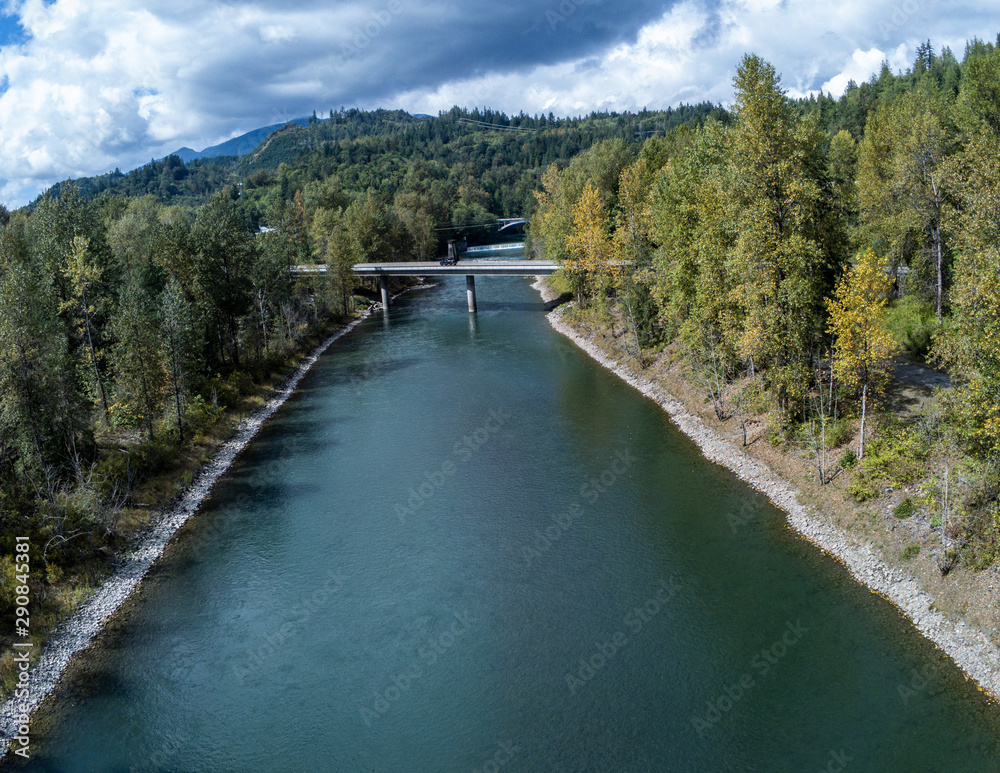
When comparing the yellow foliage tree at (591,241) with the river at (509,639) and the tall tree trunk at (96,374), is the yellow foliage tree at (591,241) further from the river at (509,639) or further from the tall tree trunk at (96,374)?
the tall tree trunk at (96,374)

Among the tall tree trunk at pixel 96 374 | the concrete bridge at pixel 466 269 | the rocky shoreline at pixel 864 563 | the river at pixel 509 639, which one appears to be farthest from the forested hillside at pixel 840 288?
the tall tree trunk at pixel 96 374

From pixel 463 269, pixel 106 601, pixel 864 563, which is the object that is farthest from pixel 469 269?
pixel 864 563

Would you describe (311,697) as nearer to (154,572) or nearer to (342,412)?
(154,572)

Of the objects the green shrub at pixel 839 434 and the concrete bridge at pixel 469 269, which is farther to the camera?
the concrete bridge at pixel 469 269

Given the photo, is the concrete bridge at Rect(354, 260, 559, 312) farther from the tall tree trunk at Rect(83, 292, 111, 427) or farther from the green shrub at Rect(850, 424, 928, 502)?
the green shrub at Rect(850, 424, 928, 502)

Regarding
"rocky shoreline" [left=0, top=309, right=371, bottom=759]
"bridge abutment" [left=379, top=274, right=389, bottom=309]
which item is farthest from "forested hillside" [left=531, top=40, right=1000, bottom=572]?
"bridge abutment" [left=379, top=274, right=389, bottom=309]

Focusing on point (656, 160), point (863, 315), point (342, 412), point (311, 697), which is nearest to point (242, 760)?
point (311, 697)
